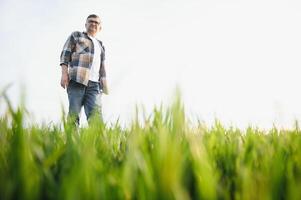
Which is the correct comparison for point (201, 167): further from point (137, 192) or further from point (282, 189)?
point (282, 189)

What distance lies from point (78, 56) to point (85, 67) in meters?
0.23

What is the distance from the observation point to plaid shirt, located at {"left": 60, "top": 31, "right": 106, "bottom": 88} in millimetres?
5055

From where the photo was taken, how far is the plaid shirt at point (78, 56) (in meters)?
5.05

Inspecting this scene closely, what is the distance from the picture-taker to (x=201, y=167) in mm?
728

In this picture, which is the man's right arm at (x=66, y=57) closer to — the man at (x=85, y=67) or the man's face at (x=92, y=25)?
the man at (x=85, y=67)

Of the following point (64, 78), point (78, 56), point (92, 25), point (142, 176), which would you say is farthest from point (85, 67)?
point (142, 176)

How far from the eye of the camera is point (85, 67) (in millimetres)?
5152

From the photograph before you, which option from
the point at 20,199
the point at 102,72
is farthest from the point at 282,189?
the point at 102,72

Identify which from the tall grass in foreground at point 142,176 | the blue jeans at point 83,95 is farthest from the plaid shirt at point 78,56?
the tall grass in foreground at point 142,176

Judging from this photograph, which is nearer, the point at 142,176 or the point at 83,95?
the point at 142,176

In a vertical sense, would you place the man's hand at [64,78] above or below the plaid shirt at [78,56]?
below

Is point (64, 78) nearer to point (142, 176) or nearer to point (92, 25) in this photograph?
point (92, 25)

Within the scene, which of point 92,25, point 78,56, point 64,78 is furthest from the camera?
point 92,25

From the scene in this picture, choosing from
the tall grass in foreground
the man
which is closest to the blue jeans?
the man
